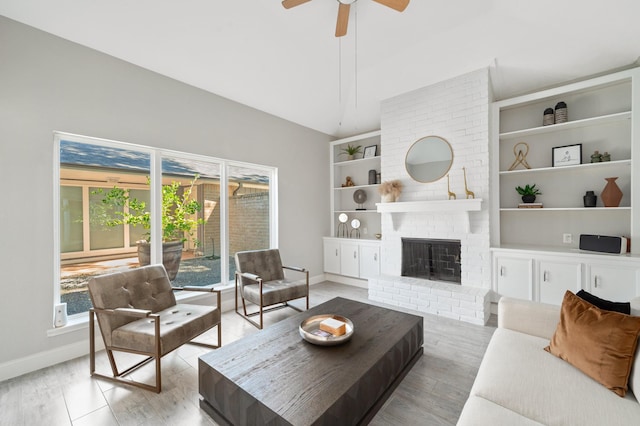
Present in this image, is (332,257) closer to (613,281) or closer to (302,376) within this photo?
(302,376)

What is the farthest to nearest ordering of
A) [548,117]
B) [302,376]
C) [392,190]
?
[392,190] < [548,117] < [302,376]

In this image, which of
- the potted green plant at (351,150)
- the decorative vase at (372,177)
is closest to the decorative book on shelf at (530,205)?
the decorative vase at (372,177)

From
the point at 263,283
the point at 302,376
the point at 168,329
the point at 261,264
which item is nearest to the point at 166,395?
the point at 168,329

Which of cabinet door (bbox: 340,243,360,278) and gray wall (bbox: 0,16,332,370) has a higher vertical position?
gray wall (bbox: 0,16,332,370)

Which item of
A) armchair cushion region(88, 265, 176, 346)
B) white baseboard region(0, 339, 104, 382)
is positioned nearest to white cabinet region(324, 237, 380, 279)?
armchair cushion region(88, 265, 176, 346)

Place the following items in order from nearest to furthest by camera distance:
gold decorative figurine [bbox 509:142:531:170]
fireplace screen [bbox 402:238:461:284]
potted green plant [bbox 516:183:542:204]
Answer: potted green plant [bbox 516:183:542:204] → gold decorative figurine [bbox 509:142:531:170] → fireplace screen [bbox 402:238:461:284]

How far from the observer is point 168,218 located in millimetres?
3287

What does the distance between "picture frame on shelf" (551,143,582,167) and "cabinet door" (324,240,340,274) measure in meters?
3.43

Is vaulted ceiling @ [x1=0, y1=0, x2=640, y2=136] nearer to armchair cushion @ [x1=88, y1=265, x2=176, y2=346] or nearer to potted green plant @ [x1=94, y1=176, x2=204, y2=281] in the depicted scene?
potted green plant @ [x1=94, y1=176, x2=204, y2=281]

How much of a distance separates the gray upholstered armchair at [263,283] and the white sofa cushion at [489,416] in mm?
2247

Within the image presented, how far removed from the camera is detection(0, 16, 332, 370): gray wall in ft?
7.24

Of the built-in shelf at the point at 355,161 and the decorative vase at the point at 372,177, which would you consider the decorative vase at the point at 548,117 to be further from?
the decorative vase at the point at 372,177

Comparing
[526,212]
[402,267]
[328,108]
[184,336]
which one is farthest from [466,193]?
[184,336]

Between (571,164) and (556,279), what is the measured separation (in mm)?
1422
